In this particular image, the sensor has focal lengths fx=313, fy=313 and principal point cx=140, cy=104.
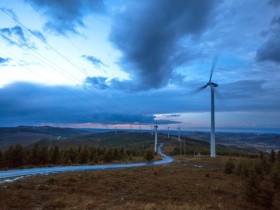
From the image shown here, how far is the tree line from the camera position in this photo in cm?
7800

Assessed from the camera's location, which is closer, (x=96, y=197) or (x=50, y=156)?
(x=96, y=197)

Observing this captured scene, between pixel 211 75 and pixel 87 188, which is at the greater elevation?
pixel 211 75

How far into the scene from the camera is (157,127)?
17025cm

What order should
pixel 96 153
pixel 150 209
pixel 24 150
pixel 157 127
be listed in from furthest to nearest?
pixel 157 127 → pixel 96 153 → pixel 24 150 → pixel 150 209

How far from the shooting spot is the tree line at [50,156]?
256ft

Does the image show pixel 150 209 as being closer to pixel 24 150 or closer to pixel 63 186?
pixel 63 186

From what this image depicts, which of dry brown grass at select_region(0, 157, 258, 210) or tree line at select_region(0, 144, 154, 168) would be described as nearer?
dry brown grass at select_region(0, 157, 258, 210)

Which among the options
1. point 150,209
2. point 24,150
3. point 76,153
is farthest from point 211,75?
point 150,209

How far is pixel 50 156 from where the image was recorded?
88188 mm

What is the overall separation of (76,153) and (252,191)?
74.1m

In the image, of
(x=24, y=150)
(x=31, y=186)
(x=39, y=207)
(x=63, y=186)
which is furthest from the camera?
(x=24, y=150)

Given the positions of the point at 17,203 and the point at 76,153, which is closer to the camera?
the point at 17,203

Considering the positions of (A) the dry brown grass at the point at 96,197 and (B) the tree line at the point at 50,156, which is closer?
(A) the dry brown grass at the point at 96,197

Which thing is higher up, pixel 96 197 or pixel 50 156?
pixel 50 156
